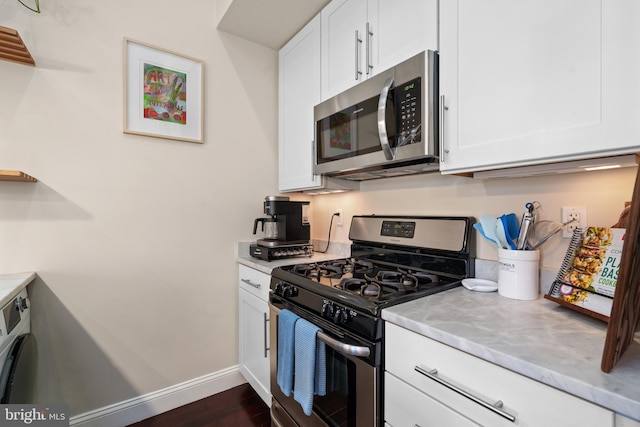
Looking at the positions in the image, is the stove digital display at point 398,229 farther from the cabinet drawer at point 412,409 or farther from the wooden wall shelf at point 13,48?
the wooden wall shelf at point 13,48

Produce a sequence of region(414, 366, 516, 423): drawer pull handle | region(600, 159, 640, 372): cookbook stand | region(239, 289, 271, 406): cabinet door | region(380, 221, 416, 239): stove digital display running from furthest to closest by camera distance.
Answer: region(239, 289, 271, 406): cabinet door
region(380, 221, 416, 239): stove digital display
region(414, 366, 516, 423): drawer pull handle
region(600, 159, 640, 372): cookbook stand

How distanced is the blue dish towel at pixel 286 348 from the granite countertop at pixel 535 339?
498 millimetres

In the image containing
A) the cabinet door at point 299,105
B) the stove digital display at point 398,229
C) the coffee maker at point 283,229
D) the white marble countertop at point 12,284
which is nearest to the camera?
the white marble countertop at point 12,284

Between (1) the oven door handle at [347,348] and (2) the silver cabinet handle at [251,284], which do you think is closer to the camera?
(1) the oven door handle at [347,348]

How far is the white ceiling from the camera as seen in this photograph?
1.78 metres

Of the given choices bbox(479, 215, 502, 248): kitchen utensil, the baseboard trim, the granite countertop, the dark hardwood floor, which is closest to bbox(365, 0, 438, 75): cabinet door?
bbox(479, 215, 502, 248): kitchen utensil

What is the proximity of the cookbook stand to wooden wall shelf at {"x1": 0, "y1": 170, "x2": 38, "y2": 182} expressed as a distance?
6.75 feet

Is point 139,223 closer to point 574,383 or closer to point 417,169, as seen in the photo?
point 417,169

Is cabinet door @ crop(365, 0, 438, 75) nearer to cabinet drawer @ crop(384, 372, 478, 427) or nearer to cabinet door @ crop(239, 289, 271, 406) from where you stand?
cabinet drawer @ crop(384, 372, 478, 427)

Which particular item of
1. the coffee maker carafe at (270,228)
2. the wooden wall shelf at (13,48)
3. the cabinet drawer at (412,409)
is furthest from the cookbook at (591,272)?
the wooden wall shelf at (13,48)

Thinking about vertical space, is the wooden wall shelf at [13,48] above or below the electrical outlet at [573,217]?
above

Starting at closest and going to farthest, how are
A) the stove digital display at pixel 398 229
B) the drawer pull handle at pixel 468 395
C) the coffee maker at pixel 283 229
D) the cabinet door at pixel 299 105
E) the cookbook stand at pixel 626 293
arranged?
the cookbook stand at pixel 626 293
the drawer pull handle at pixel 468 395
the stove digital display at pixel 398 229
the cabinet door at pixel 299 105
the coffee maker at pixel 283 229

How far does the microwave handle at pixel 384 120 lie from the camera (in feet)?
4.17

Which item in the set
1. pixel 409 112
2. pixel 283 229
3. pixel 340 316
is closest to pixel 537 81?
pixel 409 112
